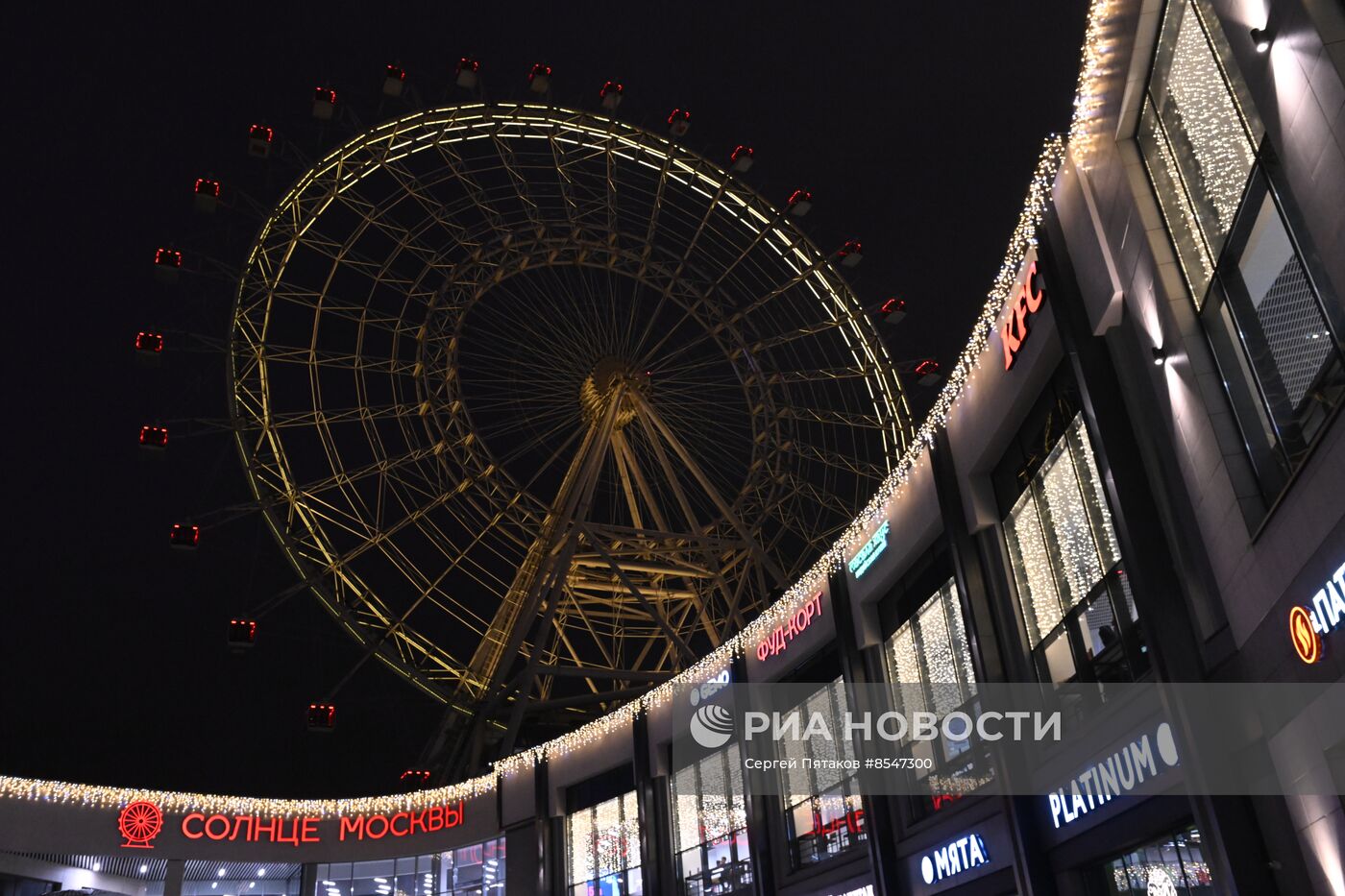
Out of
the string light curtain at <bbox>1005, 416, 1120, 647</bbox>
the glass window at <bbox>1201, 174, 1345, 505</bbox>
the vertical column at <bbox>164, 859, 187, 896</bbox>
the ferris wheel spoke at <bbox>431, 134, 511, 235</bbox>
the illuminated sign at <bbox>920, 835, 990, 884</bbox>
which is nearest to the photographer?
the glass window at <bbox>1201, 174, 1345, 505</bbox>

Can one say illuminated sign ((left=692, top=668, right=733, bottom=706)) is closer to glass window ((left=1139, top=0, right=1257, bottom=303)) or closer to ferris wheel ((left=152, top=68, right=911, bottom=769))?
ferris wheel ((left=152, top=68, right=911, bottom=769))

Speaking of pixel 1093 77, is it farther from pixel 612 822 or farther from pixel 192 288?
pixel 192 288

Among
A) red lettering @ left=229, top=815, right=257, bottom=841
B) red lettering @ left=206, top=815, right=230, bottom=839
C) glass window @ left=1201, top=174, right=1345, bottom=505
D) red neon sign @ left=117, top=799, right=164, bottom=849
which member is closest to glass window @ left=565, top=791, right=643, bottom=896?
red lettering @ left=229, top=815, right=257, bottom=841

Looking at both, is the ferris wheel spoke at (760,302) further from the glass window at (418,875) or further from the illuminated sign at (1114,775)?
the illuminated sign at (1114,775)

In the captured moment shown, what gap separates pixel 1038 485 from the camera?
47.3 feet

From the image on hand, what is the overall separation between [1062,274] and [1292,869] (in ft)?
21.7

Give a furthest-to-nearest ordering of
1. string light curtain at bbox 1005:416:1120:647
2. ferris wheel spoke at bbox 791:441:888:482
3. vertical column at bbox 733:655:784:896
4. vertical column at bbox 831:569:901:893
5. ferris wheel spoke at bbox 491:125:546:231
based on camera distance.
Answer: ferris wheel spoke at bbox 791:441:888:482 < ferris wheel spoke at bbox 491:125:546:231 < vertical column at bbox 733:655:784:896 < vertical column at bbox 831:569:901:893 < string light curtain at bbox 1005:416:1120:647

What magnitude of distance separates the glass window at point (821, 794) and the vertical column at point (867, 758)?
685 millimetres

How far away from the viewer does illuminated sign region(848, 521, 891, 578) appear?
18500mm

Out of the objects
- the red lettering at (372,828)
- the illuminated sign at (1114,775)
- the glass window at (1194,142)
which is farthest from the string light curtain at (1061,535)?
the red lettering at (372,828)

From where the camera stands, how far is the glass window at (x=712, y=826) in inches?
885

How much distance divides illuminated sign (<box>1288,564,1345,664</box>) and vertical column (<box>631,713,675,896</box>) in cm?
1758

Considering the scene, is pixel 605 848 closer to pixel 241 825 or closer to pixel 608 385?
pixel 241 825

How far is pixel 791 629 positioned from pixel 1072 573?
840 cm
